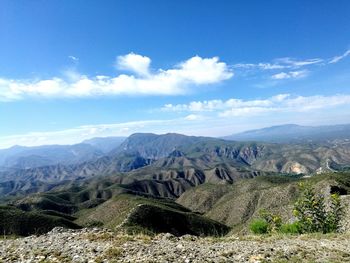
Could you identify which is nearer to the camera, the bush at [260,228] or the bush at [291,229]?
the bush at [291,229]

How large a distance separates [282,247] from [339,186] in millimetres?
103448

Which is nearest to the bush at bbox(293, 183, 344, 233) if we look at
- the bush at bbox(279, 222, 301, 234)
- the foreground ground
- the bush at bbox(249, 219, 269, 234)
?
the bush at bbox(279, 222, 301, 234)

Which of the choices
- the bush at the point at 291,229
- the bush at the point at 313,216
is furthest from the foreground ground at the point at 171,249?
the bush at the point at 291,229

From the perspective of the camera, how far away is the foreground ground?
12.8 meters

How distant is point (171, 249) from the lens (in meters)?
14.0

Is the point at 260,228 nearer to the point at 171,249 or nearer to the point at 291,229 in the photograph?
the point at 291,229

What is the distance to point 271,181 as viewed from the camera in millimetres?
191750

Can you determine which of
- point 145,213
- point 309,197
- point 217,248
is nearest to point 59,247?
point 217,248

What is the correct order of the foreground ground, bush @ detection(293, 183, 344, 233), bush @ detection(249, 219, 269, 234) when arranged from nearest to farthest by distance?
the foreground ground, bush @ detection(293, 183, 344, 233), bush @ detection(249, 219, 269, 234)

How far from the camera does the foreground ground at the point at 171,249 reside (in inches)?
504

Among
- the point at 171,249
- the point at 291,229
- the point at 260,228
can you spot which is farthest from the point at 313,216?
the point at 171,249

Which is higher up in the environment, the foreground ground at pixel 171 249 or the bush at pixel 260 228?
the foreground ground at pixel 171 249

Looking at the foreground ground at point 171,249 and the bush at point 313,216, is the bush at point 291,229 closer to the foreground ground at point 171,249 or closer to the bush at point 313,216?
the bush at point 313,216

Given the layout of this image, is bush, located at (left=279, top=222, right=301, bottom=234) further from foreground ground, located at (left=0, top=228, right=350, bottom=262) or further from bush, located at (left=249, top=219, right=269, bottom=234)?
foreground ground, located at (left=0, top=228, right=350, bottom=262)
